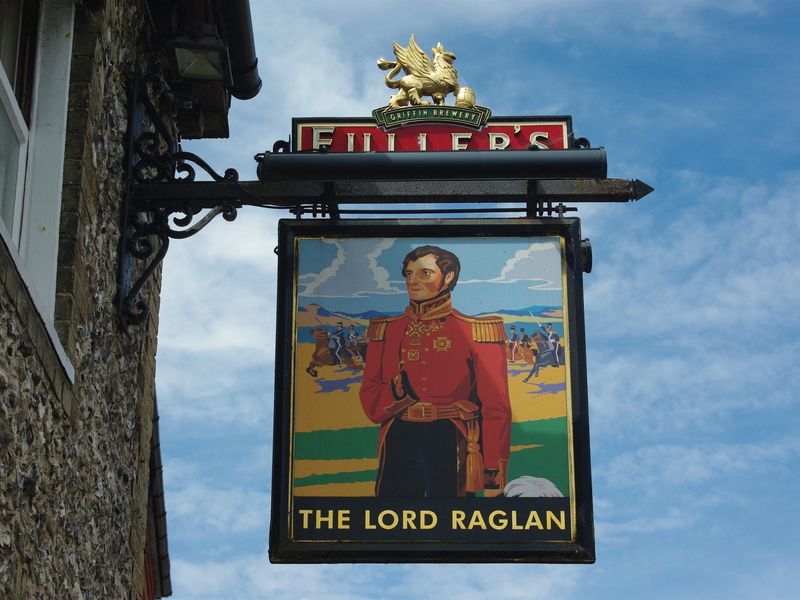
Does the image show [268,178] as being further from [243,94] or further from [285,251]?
[243,94]

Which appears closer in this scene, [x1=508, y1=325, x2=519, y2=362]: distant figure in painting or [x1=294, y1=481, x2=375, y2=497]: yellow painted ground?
[x1=294, y1=481, x2=375, y2=497]: yellow painted ground

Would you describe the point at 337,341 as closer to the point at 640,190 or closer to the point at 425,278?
the point at 425,278

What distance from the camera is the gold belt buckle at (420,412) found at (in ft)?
31.0

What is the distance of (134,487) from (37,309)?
9.35ft

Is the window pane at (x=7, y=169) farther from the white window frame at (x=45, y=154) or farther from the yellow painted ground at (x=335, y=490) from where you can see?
the yellow painted ground at (x=335, y=490)

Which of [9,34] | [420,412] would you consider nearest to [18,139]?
[9,34]

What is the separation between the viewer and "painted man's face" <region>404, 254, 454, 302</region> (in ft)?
32.2

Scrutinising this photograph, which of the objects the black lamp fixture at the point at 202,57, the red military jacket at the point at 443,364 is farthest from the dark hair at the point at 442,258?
the black lamp fixture at the point at 202,57

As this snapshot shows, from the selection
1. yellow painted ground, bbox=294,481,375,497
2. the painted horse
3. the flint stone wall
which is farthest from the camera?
the painted horse

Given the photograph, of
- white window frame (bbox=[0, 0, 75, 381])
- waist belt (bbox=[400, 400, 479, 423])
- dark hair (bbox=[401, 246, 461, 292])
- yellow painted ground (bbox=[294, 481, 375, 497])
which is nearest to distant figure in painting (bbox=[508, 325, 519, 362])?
waist belt (bbox=[400, 400, 479, 423])

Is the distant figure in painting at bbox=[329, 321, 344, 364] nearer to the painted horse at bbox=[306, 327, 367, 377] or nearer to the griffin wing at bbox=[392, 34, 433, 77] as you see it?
the painted horse at bbox=[306, 327, 367, 377]

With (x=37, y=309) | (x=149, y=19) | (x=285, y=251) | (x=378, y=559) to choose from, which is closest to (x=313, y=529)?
(x=378, y=559)

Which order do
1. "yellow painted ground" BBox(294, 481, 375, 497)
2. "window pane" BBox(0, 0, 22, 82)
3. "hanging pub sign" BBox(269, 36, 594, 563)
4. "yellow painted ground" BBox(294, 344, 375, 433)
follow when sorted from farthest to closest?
"yellow painted ground" BBox(294, 344, 375, 433)
"yellow painted ground" BBox(294, 481, 375, 497)
"hanging pub sign" BBox(269, 36, 594, 563)
"window pane" BBox(0, 0, 22, 82)

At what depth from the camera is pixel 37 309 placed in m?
7.46
